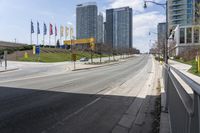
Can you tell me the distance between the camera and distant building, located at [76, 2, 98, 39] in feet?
433

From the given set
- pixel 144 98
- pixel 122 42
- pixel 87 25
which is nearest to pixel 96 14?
pixel 87 25

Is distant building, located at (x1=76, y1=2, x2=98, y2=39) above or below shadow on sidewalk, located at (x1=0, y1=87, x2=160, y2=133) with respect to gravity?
above

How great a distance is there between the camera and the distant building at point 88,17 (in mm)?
131875

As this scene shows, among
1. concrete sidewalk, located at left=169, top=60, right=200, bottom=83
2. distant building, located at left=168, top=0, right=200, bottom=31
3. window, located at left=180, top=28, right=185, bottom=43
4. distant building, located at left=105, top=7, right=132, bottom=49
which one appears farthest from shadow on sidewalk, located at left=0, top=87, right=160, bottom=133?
distant building, located at left=168, top=0, right=200, bottom=31

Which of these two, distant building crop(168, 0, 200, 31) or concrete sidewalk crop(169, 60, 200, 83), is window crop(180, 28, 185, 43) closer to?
distant building crop(168, 0, 200, 31)

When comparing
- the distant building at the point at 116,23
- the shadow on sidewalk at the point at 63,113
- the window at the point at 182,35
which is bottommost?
the shadow on sidewalk at the point at 63,113

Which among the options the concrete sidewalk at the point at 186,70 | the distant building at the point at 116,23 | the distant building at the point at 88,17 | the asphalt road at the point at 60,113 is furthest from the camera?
the distant building at the point at 88,17

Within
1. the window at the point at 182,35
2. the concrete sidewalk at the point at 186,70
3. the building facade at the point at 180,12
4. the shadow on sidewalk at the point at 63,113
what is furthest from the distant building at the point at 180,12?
the shadow on sidewalk at the point at 63,113

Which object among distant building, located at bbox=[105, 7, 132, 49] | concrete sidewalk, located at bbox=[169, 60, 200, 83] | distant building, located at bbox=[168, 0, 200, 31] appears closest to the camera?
concrete sidewalk, located at bbox=[169, 60, 200, 83]

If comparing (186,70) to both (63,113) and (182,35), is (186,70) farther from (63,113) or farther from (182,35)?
(182,35)

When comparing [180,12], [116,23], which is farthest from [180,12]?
[116,23]

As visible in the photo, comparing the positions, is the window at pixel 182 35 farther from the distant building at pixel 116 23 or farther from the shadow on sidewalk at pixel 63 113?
the shadow on sidewalk at pixel 63 113

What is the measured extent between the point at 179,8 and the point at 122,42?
36.0 meters

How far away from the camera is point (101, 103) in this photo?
1139cm
